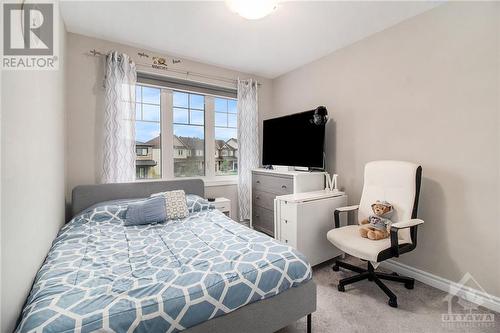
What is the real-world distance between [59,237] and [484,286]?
3.54 m

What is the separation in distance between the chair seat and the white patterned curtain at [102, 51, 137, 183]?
8.02 ft

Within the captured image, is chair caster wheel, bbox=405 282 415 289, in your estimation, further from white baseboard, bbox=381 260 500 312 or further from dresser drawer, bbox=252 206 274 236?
dresser drawer, bbox=252 206 274 236

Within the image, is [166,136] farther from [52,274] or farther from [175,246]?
[52,274]

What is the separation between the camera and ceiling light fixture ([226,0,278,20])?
6.10 ft

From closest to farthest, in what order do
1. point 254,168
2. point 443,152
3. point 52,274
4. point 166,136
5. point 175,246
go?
point 52,274 → point 175,246 → point 443,152 → point 166,136 → point 254,168

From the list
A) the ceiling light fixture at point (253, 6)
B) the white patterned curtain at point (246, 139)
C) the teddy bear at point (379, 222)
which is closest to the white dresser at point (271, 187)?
the white patterned curtain at point (246, 139)

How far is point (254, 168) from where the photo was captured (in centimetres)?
375

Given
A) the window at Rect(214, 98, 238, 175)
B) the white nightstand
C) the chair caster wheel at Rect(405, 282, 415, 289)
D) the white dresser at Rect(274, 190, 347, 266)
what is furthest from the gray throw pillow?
the chair caster wheel at Rect(405, 282, 415, 289)

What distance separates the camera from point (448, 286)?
6.79ft

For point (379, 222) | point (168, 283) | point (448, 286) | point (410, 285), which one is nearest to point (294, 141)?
point (379, 222)

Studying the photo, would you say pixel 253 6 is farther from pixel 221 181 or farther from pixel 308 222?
pixel 221 181

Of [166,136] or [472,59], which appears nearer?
[472,59]

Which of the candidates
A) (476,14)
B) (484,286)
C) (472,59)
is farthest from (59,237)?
(476,14)

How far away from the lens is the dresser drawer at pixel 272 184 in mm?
2967
